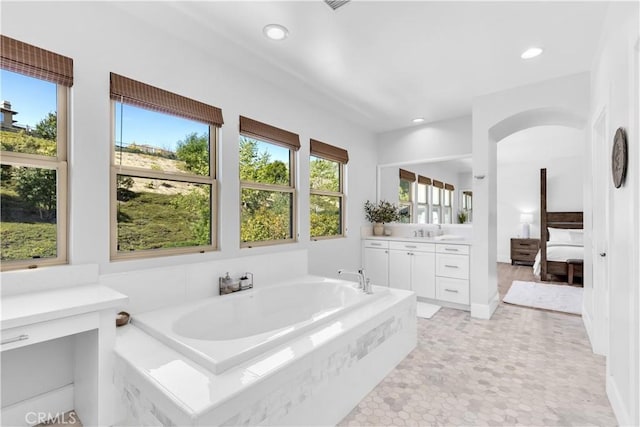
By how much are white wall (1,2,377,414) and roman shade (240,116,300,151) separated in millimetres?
77

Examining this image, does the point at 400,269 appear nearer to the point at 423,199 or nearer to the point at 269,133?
the point at 423,199

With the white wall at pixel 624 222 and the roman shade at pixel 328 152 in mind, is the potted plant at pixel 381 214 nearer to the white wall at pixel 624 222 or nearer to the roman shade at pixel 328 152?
the roman shade at pixel 328 152

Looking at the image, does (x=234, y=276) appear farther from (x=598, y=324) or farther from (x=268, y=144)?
(x=598, y=324)

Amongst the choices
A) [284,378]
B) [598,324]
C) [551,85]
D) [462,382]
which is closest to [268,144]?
[284,378]

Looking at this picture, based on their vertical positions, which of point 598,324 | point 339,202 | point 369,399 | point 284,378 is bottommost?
point 369,399

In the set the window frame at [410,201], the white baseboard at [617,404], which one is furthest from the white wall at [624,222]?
the window frame at [410,201]

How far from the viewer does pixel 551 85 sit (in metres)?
3.18

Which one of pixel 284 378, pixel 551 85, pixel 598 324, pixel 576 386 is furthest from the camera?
pixel 551 85

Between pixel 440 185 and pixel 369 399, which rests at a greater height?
pixel 440 185

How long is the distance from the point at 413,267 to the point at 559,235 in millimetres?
4091

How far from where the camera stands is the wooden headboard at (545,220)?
18.2 ft

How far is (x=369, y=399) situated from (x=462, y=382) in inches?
27.8

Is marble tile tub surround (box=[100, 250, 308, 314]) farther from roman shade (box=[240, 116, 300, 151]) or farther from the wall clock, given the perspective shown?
the wall clock

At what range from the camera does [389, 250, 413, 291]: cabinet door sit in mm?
4176
